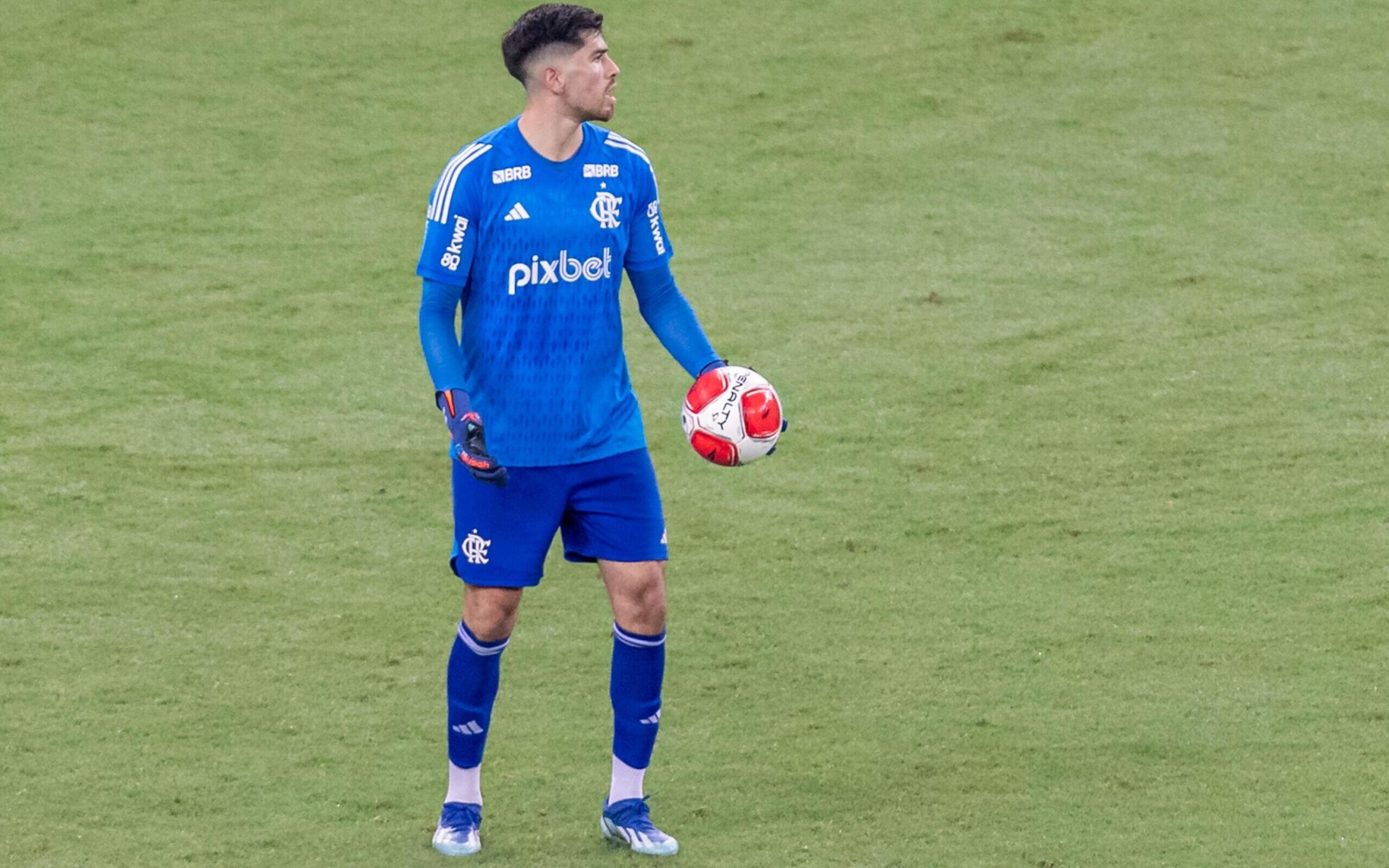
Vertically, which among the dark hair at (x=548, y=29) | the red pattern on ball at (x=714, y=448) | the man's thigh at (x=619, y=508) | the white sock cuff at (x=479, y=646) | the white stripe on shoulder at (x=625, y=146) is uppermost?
the dark hair at (x=548, y=29)

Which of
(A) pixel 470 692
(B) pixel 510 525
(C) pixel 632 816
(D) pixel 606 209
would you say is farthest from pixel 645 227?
(C) pixel 632 816

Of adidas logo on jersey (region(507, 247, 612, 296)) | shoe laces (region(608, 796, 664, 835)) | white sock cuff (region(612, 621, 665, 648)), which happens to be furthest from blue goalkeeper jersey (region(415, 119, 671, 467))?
shoe laces (region(608, 796, 664, 835))

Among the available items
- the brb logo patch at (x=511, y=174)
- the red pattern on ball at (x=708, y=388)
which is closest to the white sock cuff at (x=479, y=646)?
the red pattern on ball at (x=708, y=388)

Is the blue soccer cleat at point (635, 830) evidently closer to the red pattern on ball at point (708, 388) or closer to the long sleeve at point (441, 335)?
the red pattern on ball at point (708, 388)

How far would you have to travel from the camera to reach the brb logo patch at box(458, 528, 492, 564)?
4801 millimetres

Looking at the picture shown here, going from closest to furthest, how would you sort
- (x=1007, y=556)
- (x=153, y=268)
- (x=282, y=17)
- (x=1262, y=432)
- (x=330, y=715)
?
(x=330, y=715) < (x=1007, y=556) < (x=1262, y=432) < (x=153, y=268) < (x=282, y=17)

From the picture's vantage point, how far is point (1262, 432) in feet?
25.0

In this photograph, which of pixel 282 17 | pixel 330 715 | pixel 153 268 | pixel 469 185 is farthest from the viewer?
pixel 282 17

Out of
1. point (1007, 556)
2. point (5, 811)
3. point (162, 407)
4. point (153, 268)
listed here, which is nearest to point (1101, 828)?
point (1007, 556)

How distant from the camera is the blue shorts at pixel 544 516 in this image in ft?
15.7

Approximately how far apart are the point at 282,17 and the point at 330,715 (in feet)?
24.9

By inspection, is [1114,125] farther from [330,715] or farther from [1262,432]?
[330,715]

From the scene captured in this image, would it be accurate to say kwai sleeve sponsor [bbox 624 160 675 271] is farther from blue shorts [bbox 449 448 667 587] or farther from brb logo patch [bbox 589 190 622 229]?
blue shorts [bbox 449 448 667 587]

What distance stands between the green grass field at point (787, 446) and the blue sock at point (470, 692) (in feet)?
0.87
